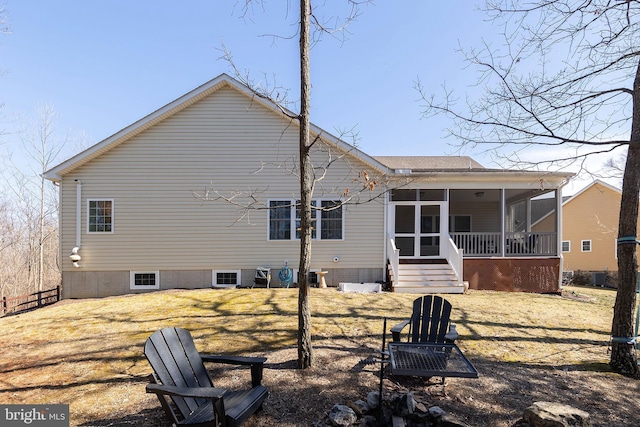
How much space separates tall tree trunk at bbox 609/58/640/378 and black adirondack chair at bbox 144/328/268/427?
5.15 metres

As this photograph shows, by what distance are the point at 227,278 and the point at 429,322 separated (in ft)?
24.5

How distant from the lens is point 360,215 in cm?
1032

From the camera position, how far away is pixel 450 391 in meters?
3.66

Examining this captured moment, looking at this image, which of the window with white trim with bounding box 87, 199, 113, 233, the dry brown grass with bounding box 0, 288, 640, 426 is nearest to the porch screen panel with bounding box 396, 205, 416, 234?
the dry brown grass with bounding box 0, 288, 640, 426

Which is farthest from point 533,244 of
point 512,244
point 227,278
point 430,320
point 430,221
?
point 227,278

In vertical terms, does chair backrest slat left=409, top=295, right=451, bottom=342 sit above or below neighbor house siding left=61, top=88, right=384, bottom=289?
below

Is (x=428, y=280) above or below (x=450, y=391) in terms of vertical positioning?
above

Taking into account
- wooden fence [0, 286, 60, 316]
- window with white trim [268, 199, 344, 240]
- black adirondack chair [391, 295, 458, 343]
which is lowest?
wooden fence [0, 286, 60, 316]

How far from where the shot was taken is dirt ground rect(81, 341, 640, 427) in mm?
3162

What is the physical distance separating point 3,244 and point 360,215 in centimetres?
2691

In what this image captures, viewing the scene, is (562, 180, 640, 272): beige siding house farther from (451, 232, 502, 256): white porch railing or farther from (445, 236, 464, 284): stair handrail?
(445, 236, 464, 284): stair handrail

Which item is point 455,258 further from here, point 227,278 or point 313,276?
point 227,278

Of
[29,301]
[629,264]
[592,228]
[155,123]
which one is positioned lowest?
[29,301]

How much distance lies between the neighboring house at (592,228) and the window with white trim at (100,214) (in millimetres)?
26603
